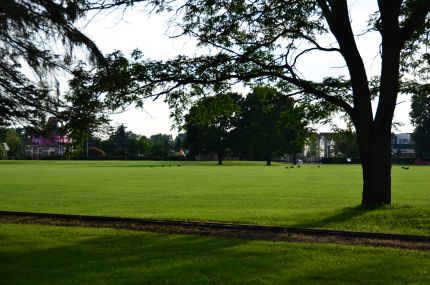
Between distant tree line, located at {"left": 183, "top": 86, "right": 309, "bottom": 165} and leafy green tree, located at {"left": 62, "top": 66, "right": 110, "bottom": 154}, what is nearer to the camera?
leafy green tree, located at {"left": 62, "top": 66, "right": 110, "bottom": 154}

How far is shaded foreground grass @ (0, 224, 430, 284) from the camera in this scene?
7457 millimetres

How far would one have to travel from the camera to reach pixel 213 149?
11219 centimetres

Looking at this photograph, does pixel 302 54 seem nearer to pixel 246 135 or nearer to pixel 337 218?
pixel 337 218

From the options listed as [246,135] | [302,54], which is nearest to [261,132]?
[246,135]

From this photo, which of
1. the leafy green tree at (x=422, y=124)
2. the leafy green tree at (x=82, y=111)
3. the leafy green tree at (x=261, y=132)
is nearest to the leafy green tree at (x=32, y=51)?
the leafy green tree at (x=82, y=111)

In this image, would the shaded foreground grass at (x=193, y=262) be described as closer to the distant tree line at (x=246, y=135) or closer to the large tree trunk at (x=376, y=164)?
the large tree trunk at (x=376, y=164)

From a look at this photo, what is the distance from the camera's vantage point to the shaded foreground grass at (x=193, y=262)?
24.5 feet

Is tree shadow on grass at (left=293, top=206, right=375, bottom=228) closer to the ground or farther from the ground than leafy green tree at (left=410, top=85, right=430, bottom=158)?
closer to the ground

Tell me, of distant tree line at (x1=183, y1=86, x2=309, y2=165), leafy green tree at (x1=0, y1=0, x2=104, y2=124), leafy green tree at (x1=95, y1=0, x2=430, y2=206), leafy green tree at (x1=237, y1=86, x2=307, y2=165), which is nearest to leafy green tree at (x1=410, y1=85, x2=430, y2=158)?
distant tree line at (x1=183, y1=86, x2=309, y2=165)

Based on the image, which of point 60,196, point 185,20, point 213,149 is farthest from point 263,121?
point 185,20

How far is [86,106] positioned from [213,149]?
332 feet

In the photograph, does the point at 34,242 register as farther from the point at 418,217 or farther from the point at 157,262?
the point at 418,217

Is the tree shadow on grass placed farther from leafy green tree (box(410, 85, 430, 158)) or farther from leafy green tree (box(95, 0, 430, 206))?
leafy green tree (box(410, 85, 430, 158))

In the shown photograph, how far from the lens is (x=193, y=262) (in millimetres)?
8477
